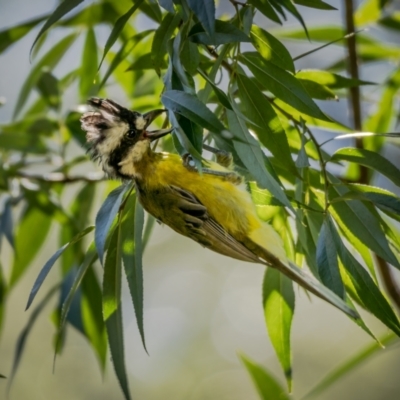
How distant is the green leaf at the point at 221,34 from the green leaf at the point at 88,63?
3.69ft

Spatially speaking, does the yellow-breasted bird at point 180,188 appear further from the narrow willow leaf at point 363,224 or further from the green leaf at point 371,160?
the green leaf at point 371,160

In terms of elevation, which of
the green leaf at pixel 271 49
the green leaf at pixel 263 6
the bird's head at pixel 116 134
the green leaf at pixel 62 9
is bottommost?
the bird's head at pixel 116 134

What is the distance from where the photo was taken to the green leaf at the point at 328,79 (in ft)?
6.32

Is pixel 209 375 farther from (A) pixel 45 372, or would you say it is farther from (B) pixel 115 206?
(B) pixel 115 206

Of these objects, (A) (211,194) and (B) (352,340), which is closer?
(A) (211,194)

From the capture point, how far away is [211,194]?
79.1 inches

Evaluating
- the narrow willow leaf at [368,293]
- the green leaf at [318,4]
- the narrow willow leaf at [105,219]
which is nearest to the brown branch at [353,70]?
the green leaf at [318,4]

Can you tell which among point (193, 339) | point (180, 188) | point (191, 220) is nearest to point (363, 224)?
point (191, 220)

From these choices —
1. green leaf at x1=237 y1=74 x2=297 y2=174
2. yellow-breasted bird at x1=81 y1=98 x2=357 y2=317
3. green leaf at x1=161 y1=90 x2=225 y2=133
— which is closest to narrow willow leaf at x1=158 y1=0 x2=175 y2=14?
green leaf at x1=161 y1=90 x2=225 y2=133

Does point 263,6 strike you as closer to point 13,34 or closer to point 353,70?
point 353,70

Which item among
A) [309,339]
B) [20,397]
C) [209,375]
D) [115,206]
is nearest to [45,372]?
[20,397]

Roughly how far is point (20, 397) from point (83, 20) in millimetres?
3187

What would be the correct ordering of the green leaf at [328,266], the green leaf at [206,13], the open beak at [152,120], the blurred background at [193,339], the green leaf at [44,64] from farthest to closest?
the blurred background at [193,339]
the green leaf at [44,64]
the open beak at [152,120]
the green leaf at [328,266]
the green leaf at [206,13]

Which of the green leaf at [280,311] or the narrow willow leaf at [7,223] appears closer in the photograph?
the green leaf at [280,311]
